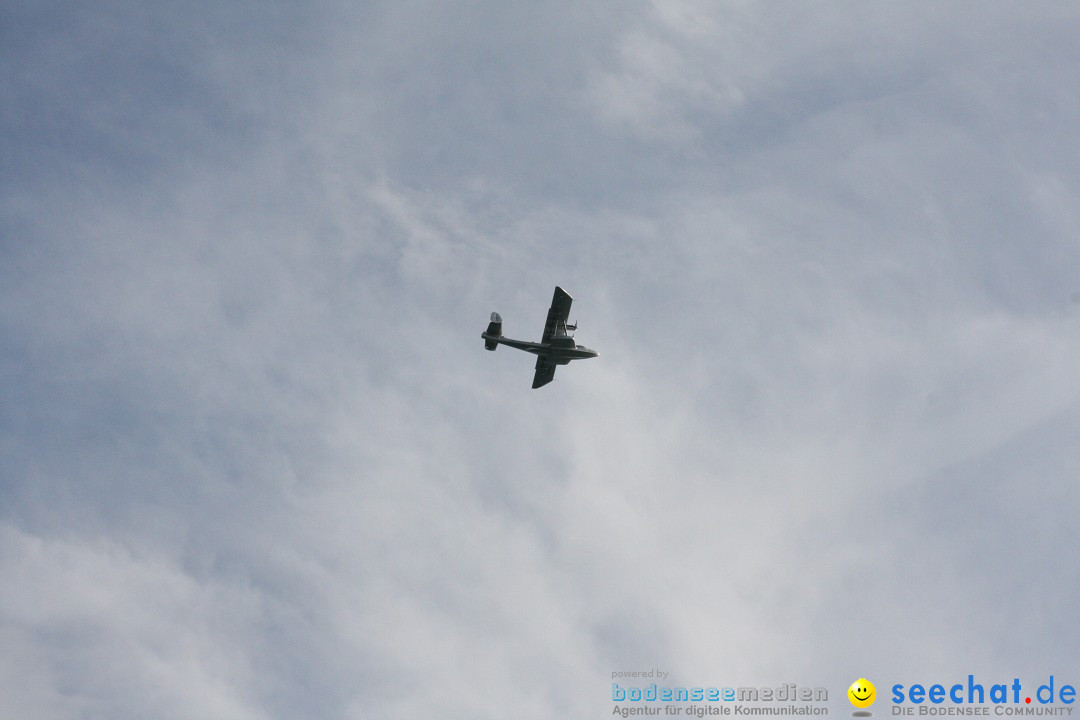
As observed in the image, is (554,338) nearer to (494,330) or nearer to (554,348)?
(554,348)

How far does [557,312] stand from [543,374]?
981cm

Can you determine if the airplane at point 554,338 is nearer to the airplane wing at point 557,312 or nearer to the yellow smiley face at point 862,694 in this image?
the airplane wing at point 557,312

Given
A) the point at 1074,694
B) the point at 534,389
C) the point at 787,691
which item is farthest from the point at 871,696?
the point at 534,389

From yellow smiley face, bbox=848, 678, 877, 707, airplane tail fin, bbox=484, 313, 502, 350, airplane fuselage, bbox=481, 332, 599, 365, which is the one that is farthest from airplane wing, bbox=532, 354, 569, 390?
yellow smiley face, bbox=848, 678, 877, 707

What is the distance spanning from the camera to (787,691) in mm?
70688

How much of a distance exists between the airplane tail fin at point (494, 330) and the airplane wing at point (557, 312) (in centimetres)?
495

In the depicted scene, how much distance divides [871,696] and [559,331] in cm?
4713

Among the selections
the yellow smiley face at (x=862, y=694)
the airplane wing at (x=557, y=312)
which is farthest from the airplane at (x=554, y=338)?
the yellow smiley face at (x=862, y=694)

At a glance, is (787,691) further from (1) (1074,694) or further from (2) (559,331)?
(2) (559,331)

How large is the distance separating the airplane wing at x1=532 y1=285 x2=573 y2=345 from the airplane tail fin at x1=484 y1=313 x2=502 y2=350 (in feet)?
A: 16.2

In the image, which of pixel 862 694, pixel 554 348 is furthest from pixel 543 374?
pixel 862 694

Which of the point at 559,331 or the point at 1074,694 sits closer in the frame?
the point at 1074,694

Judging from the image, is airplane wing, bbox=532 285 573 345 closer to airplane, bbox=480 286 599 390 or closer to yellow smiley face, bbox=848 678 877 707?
airplane, bbox=480 286 599 390

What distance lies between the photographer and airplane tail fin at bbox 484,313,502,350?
8150cm
